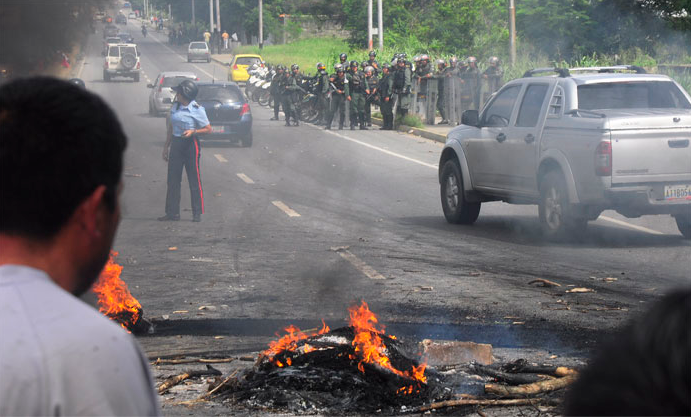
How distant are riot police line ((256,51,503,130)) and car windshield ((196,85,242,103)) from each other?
6.65 m

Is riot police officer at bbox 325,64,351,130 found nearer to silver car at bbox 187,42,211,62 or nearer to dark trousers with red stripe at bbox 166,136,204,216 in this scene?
dark trousers with red stripe at bbox 166,136,204,216

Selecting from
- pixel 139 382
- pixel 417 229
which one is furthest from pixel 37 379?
pixel 417 229

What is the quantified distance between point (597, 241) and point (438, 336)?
5091 mm

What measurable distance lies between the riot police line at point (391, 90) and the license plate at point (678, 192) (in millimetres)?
18622

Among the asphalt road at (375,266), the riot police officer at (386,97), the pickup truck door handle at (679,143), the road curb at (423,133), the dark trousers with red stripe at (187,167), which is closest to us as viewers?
the asphalt road at (375,266)

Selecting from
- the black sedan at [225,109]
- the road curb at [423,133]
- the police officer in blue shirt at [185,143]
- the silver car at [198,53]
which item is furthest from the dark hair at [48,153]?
the silver car at [198,53]

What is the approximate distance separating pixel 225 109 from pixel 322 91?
7.75 m

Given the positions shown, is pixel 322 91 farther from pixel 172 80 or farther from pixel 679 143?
pixel 679 143

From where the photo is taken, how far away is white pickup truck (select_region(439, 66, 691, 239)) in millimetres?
10797

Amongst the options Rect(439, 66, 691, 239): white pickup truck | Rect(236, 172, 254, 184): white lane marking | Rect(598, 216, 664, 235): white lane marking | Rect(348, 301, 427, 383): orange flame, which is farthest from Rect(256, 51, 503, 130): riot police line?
Rect(348, 301, 427, 383): orange flame

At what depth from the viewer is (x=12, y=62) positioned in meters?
16.5

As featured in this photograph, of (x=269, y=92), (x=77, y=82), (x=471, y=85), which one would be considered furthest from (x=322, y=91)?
(x=77, y=82)

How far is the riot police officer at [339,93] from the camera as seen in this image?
1259 inches

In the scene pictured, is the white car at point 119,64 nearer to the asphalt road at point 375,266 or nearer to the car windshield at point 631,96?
the asphalt road at point 375,266
